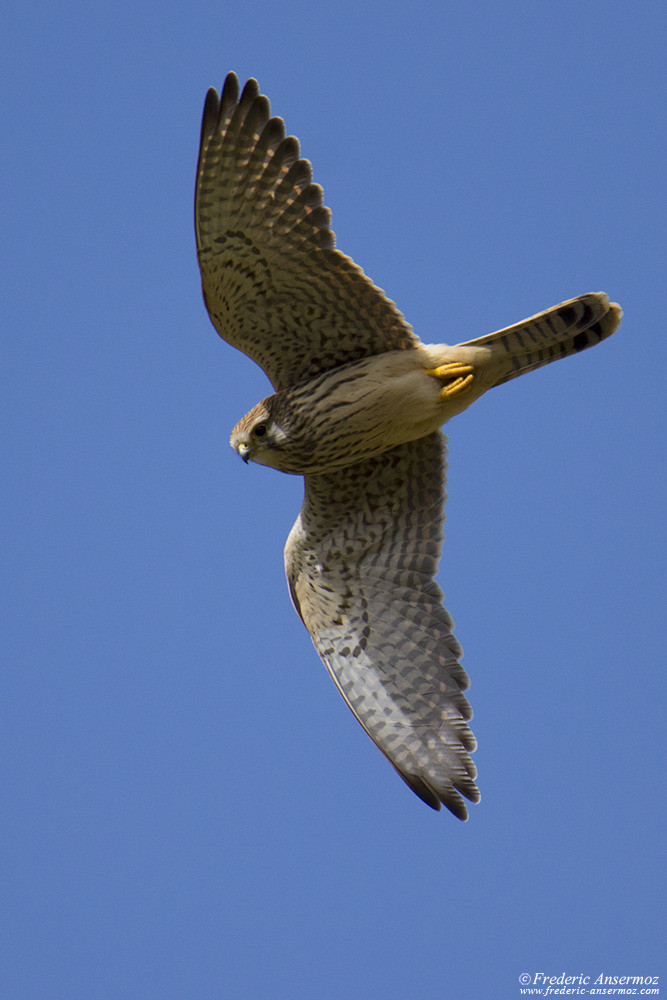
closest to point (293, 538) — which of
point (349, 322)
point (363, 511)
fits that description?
point (363, 511)

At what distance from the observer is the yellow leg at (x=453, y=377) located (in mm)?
6660

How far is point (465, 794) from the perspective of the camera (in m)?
7.12

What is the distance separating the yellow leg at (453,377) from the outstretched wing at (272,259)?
23 cm

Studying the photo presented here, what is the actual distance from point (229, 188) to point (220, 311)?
72cm

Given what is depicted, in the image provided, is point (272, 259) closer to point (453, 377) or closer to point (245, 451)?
point (245, 451)

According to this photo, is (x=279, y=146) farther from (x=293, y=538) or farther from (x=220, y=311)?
(x=293, y=538)

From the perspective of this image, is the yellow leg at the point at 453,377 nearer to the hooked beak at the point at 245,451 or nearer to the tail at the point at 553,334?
the tail at the point at 553,334

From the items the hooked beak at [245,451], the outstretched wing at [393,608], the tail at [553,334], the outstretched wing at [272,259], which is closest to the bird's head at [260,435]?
the hooked beak at [245,451]

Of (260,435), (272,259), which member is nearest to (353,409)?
(260,435)

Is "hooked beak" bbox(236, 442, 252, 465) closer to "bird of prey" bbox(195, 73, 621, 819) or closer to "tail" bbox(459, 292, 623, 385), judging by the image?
"bird of prey" bbox(195, 73, 621, 819)

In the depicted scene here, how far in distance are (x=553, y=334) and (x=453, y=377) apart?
1.95 ft

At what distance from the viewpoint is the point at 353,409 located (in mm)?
6594

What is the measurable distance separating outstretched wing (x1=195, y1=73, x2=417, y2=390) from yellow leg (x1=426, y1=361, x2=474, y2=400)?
235 mm

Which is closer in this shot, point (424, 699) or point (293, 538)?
point (424, 699)
